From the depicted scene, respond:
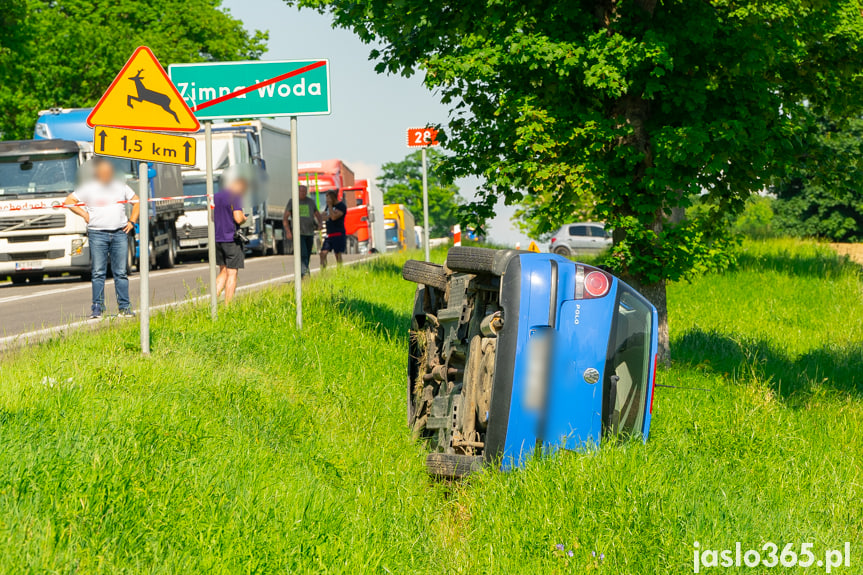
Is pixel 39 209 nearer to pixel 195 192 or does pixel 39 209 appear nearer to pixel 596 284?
pixel 195 192

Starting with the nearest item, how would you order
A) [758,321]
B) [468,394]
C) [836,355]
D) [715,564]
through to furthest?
[715,564]
[468,394]
[836,355]
[758,321]

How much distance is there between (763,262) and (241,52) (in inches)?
1406

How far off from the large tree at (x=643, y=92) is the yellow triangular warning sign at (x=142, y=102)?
3439 millimetres

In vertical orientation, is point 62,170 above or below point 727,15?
below

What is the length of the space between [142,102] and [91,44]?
3718cm

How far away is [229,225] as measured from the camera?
1383 cm

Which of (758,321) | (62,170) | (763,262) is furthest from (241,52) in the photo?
(758,321)

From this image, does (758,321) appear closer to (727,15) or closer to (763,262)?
(763,262)

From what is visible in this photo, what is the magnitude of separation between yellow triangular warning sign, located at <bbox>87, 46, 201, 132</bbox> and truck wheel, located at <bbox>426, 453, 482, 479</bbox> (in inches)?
163

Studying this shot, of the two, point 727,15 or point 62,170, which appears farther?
point 62,170

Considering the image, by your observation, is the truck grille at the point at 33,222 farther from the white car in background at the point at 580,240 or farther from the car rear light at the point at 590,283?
the white car in background at the point at 580,240

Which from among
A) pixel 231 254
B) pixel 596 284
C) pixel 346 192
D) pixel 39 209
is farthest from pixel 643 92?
pixel 346 192

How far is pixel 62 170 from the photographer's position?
69.3ft

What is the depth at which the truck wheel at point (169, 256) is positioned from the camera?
27.0 metres
